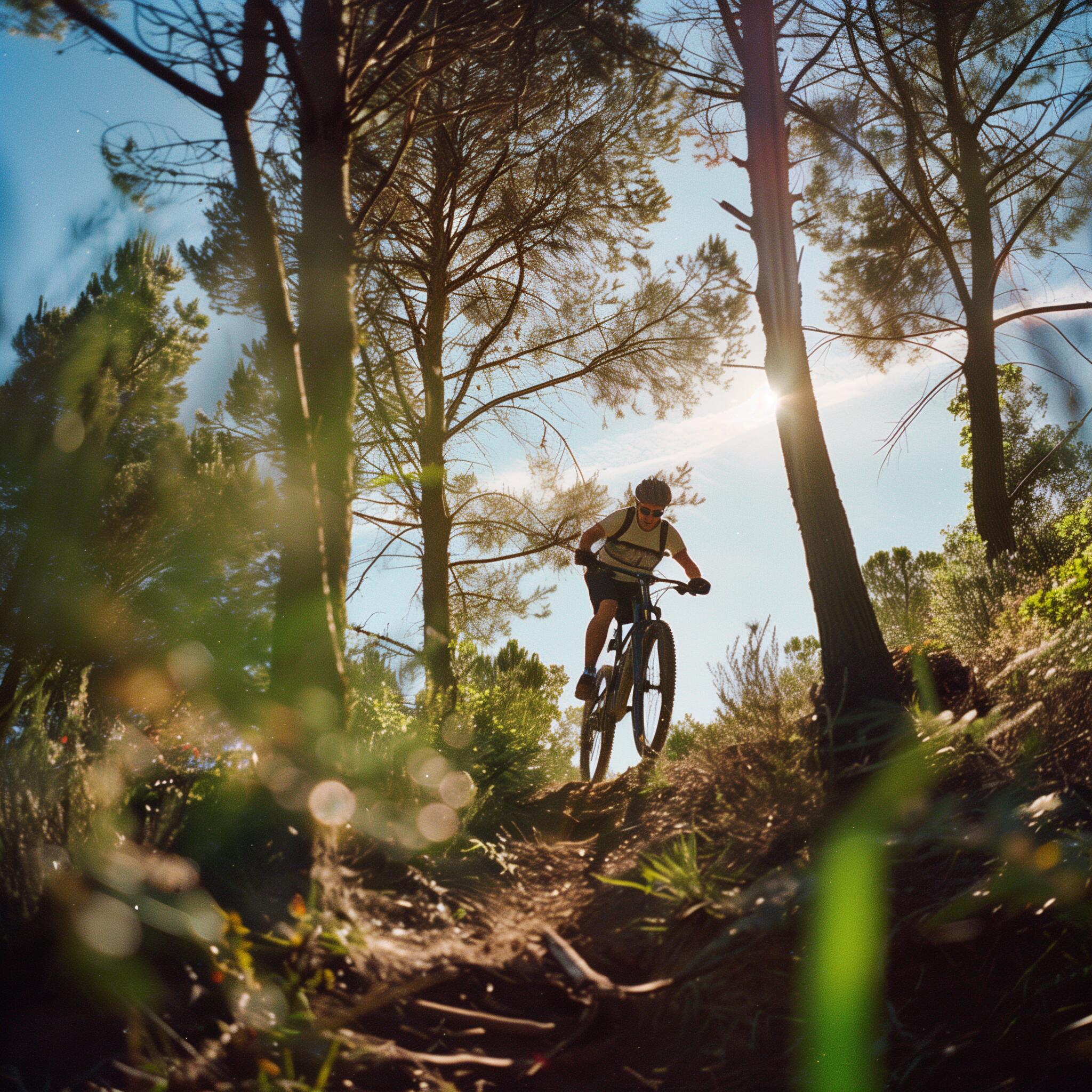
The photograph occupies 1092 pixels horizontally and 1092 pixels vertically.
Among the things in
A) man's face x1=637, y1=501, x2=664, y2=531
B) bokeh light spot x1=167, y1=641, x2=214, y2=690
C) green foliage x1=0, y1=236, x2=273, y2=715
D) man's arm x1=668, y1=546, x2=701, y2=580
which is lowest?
man's arm x1=668, y1=546, x2=701, y2=580

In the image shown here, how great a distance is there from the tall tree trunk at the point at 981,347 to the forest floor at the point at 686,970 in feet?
22.5

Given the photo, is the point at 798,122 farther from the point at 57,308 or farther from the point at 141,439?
the point at 57,308

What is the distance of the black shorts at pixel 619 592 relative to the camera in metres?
5.29

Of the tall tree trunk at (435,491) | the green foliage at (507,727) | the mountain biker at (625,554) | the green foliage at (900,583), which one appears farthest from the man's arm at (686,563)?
the green foliage at (900,583)

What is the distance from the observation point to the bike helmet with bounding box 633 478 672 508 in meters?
5.14

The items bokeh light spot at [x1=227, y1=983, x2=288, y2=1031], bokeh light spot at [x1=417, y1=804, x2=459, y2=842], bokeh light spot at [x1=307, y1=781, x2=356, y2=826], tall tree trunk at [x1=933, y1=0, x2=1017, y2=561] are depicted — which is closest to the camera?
bokeh light spot at [x1=227, y1=983, x2=288, y2=1031]

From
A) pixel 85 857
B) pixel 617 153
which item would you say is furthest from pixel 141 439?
pixel 85 857

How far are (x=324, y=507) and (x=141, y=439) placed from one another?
8.75 m

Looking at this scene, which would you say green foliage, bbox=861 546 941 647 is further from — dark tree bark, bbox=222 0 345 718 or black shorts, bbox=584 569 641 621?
dark tree bark, bbox=222 0 345 718

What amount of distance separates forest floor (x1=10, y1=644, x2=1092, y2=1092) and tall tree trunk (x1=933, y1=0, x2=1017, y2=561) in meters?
6.86

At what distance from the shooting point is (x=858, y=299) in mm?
10797

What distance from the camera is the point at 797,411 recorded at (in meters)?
4.78

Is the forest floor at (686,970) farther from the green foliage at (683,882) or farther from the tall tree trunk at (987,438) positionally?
the tall tree trunk at (987,438)

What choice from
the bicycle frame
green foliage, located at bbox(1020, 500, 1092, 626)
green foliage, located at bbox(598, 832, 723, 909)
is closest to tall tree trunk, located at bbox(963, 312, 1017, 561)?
green foliage, located at bbox(1020, 500, 1092, 626)
